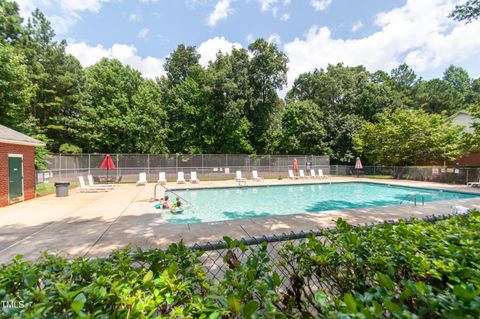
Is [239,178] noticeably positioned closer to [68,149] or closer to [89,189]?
[89,189]

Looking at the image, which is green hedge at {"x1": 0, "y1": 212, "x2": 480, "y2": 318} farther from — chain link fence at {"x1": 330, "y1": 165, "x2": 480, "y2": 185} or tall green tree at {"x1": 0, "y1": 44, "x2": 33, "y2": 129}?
chain link fence at {"x1": 330, "y1": 165, "x2": 480, "y2": 185}

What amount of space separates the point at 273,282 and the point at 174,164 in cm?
1861

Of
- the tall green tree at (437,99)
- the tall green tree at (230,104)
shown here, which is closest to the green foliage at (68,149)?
the tall green tree at (230,104)

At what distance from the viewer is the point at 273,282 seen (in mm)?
1229

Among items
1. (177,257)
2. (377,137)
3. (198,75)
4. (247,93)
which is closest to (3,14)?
(198,75)

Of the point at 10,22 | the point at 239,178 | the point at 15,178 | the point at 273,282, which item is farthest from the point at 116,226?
the point at 10,22

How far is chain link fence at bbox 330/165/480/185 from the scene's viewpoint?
49.0ft

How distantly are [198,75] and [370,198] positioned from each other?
2148 centimetres

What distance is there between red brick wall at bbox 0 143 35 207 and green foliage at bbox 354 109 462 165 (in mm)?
23902

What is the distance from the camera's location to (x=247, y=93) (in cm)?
2373

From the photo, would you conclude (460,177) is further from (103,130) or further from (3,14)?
(3,14)

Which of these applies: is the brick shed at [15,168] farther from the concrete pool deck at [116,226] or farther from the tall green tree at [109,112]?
the tall green tree at [109,112]

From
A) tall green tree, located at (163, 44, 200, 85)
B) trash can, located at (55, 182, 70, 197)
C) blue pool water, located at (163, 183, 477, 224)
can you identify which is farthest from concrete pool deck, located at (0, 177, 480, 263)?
tall green tree, located at (163, 44, 200, 85)

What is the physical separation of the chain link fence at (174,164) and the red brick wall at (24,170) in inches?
243
